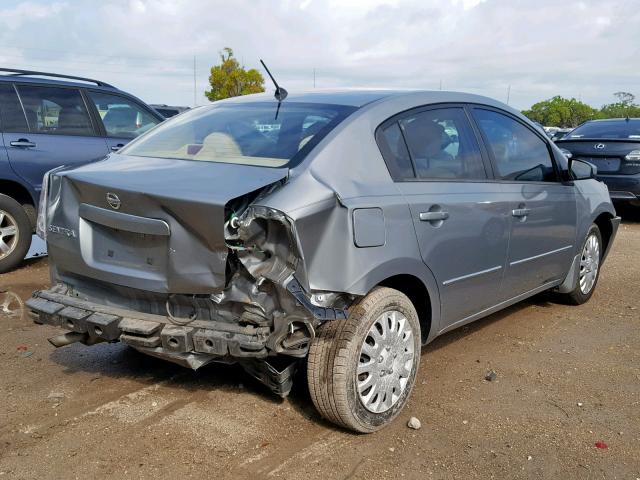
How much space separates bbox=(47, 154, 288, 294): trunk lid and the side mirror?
2.89 metres

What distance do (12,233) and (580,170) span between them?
5.20 meters

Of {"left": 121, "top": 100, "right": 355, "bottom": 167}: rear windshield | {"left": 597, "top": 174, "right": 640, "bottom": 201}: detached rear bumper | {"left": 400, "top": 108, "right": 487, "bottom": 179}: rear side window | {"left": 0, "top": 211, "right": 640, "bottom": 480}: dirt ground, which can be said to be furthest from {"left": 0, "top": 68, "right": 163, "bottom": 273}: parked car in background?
{"left": 597, "top": 174, "right": 640, "bottom": 201}: detached rear bumper

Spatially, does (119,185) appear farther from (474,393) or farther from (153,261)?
(474,393)

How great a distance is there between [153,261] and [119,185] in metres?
0.40

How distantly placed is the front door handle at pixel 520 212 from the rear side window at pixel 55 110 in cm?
476

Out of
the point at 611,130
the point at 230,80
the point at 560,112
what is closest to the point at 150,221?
the point at 611,130

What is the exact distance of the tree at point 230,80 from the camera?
3881cm

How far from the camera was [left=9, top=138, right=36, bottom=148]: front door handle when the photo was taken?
6535 mm

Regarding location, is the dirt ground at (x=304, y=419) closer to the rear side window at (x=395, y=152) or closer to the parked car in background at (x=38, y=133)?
the rear side window at (x=395, y=152)

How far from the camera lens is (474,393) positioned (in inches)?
156

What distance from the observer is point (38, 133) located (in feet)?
22.2

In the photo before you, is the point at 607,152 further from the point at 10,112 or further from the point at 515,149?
the point at 10,112

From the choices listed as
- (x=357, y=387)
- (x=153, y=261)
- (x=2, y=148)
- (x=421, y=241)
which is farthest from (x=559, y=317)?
(x=2, y=148)

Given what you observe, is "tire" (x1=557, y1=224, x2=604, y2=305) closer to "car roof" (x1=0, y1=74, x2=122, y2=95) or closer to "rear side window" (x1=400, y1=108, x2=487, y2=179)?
"rear side window" (x1=400, y1=108, x2=487, y2=179)
